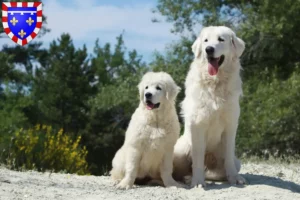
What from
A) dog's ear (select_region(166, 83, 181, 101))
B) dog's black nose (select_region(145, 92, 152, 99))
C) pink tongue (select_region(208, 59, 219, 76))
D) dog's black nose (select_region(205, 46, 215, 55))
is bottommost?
dog's black nose (select_region(145, 92, 152, 99))

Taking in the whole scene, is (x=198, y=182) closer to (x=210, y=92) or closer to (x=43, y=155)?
(x=210, y=92)

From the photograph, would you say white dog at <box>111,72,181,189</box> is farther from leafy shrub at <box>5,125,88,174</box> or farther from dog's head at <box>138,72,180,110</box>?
leafy shrub at <box>5,125,88,174</box>

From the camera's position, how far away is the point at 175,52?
2050 centimetres

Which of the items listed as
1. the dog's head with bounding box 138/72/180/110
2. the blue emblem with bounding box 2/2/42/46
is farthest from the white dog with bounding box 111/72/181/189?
the blue emblem with bounding box 2/2/42/46

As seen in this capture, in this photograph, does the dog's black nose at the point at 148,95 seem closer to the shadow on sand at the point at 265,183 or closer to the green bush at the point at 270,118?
the shadow on sand at the point at 265,183

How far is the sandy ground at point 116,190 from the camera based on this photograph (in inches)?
275

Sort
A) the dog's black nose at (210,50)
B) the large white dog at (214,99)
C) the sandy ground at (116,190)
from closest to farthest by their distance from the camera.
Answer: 1. the sandy ground at (116,190)
2. the dog's black nose at (210,50)
3. the large white dog at (214,99)

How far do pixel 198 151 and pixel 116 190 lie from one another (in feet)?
3.63

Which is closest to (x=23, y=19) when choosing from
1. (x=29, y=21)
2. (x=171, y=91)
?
(x=29, y=21)

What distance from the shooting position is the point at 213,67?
7434 mm

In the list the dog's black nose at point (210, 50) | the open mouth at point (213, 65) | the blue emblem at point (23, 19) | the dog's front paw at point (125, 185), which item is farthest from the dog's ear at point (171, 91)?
the blue emblem at point (23, 19)

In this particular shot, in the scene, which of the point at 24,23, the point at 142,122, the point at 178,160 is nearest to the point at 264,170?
the point at 178,160

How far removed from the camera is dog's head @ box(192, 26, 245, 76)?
24.2ft

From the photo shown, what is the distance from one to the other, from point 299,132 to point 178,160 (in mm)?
11171
